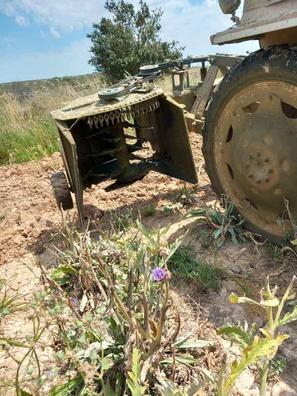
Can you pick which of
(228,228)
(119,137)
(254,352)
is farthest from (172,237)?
(254,352)

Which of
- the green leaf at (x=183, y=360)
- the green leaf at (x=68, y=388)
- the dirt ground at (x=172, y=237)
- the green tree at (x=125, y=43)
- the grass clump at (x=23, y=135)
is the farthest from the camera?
the green tree at (x=125, y=43)

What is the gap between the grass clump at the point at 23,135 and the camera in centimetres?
646

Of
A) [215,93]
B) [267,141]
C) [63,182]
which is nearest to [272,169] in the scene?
[267,141]

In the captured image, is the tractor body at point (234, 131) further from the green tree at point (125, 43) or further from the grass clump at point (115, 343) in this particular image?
the green tree at point (125, 43)

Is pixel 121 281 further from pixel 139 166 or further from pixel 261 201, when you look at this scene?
pixel 139 166

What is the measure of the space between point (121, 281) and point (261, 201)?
3.43 ft

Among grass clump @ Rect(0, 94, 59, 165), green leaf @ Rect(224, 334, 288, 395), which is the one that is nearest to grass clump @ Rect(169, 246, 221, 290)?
green leaf @ Rect(224, 334, 288, 395)

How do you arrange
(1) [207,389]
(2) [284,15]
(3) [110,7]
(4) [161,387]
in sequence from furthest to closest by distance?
(3) [110,7]
(2) [284,15]
(1) [207,389]
(4) [161,387]

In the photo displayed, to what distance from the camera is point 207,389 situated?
175 centimetres

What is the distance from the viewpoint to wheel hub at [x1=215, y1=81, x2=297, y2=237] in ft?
8.13

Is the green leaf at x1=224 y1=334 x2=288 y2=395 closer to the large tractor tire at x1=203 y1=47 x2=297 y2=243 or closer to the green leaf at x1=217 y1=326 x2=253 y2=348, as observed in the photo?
the green leaf at x1=217 y1=326 x2=253 y2=348

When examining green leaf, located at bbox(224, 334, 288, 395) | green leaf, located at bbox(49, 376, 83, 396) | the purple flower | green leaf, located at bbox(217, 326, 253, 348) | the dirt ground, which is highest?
the purple flower

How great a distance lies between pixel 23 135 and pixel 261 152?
5232mm

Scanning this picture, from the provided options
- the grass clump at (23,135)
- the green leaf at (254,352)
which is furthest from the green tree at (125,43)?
Result: the green leaf at (254,352)
